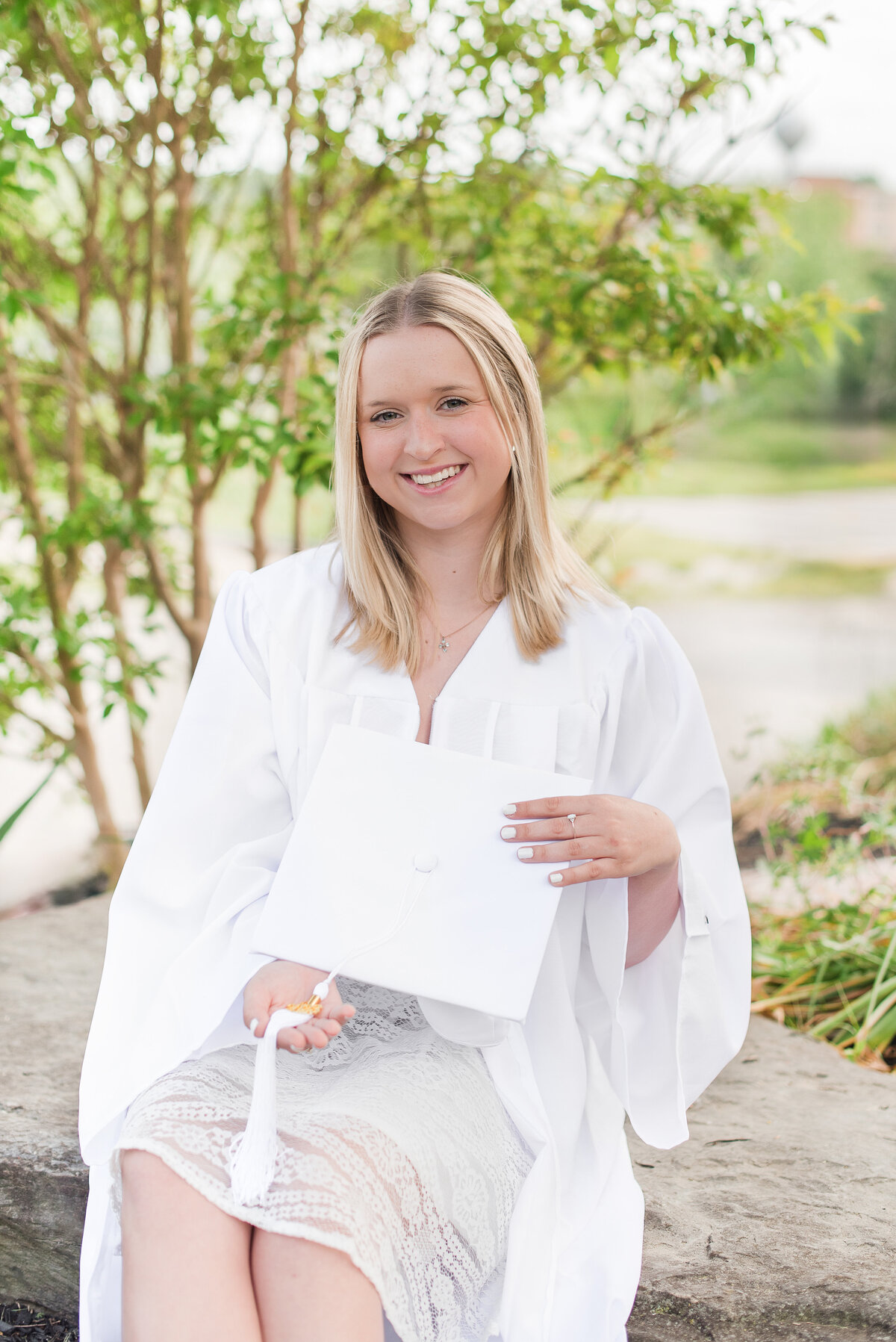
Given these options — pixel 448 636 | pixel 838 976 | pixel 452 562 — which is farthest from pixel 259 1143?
pixel 838 976

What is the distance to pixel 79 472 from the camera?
10.5ft

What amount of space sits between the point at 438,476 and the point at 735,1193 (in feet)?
3.90

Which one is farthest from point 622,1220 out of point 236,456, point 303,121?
point 303,121

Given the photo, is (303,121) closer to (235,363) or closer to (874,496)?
(235,363)

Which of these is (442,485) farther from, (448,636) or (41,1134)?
(41,1134)

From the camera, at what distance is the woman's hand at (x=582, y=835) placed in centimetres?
141

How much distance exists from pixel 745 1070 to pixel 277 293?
1.93 meters

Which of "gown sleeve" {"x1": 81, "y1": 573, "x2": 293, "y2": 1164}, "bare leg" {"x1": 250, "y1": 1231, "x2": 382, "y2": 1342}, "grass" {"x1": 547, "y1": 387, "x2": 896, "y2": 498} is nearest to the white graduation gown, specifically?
"gown sleeve" {"x1": 81, "y1": 573, "x2": 293, "y2": 1164}

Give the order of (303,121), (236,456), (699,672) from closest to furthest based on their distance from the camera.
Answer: (236,456) → (303,121) → (699,672)

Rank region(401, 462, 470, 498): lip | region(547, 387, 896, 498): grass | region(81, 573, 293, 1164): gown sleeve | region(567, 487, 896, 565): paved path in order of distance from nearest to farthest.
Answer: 1. region(81, 573, 293, 1164): gown sleeve
2. region(401, 462, 470, 498): lip
3. region(567, 487, 896, 565): paved path
4. region(547, 387, 896, 498): grass

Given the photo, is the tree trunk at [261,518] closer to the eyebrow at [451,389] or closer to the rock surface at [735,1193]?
the rock surface at [735,1193]

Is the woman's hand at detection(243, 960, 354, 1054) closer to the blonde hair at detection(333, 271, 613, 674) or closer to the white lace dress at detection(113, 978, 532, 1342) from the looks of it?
the white lace dress at detection(113, 978, 532, 1342)

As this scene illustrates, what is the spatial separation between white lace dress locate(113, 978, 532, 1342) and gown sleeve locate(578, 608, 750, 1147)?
9.8 inches

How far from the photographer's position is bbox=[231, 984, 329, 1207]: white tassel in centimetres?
124
